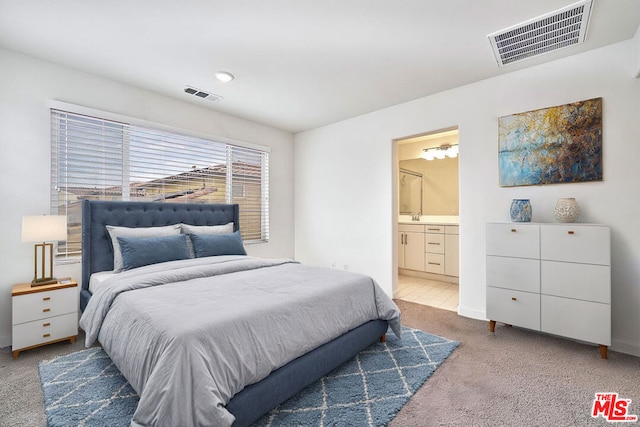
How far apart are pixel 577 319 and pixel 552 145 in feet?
5.06

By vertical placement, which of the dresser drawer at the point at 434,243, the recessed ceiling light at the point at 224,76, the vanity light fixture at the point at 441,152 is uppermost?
the recessed ceiling light at the point at 224,76

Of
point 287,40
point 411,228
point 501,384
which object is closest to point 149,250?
point 287,40

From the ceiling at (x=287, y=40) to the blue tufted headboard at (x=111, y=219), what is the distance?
134 centimetres

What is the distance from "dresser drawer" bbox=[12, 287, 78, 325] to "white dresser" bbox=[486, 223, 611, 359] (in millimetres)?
3808

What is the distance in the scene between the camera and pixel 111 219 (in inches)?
117

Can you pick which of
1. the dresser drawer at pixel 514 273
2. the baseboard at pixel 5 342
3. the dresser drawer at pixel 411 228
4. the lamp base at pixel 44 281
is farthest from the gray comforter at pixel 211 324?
the dresser drawer at pixel 411 228

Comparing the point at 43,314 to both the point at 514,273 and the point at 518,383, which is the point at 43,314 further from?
the point at 514,273

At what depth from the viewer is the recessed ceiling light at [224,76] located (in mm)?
2939

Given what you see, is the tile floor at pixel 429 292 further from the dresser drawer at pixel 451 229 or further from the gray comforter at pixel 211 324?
the gray comforter at pixel 211 324

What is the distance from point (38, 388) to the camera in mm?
1896

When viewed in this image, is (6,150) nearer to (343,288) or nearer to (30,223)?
(30,223)

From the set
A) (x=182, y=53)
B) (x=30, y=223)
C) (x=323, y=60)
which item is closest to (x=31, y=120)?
(x=30, y=223)

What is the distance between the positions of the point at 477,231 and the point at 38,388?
12.7ft
